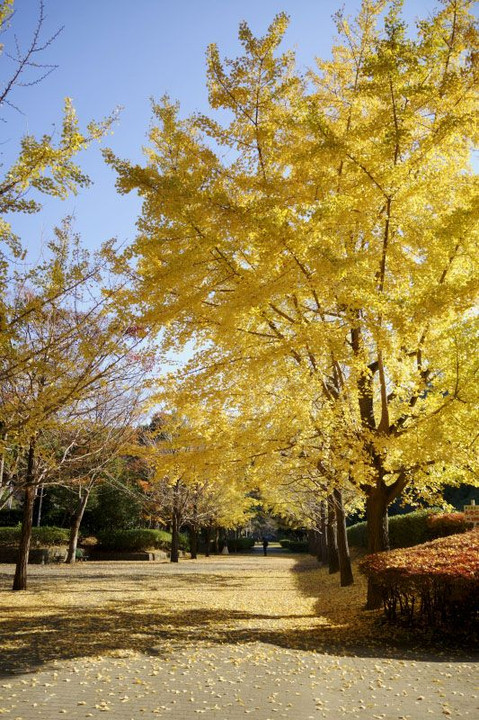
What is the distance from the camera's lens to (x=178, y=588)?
13.3m

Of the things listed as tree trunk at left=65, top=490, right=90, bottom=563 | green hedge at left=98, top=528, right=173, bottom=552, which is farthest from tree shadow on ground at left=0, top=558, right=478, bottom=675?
green hedge at left=98, top=528, right=173, bottom=552

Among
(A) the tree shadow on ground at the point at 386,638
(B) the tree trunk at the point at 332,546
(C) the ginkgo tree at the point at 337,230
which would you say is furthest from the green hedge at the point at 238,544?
(C) the ginkgo tree at the point at 337,230

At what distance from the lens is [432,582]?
21.8 feet

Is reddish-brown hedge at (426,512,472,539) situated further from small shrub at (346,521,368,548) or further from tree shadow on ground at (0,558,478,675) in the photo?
small shrub at (346,521,368,548)

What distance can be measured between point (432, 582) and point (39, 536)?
2151cm

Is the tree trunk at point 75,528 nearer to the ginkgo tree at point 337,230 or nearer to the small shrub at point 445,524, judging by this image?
the small shrub at point 445,524

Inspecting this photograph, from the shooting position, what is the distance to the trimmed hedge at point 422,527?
42.9 ft

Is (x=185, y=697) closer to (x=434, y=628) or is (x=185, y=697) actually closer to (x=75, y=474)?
(x=434, y=628)

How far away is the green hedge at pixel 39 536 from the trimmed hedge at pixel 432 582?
1980 cm

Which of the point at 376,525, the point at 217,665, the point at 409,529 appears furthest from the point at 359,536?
the point at 217,665

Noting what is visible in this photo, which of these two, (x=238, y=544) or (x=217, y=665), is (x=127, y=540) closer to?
(x=238, y=544)

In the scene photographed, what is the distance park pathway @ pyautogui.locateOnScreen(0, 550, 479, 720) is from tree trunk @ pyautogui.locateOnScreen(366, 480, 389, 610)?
1.27 feet

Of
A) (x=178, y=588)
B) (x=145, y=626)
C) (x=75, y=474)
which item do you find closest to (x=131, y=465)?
(x=75, y=474)

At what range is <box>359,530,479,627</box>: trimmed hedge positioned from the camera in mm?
6438
